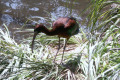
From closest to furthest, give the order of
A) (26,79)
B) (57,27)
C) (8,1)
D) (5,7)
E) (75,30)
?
(26,79) < (57,27) < (75,30) < (5,7) < (8,1)

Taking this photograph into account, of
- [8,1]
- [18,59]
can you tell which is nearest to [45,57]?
[18,59]

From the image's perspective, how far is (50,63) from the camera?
2.91 m

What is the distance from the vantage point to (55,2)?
606cm

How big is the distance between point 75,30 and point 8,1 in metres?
3.38

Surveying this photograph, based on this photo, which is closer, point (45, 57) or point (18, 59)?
point (18, 59)

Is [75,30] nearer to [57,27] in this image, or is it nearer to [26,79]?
[57,27]

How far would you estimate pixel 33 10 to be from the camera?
5453 mm

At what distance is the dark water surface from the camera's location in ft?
16.1

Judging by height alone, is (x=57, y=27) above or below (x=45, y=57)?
above

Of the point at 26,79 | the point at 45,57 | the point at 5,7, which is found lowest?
the point at 26,79

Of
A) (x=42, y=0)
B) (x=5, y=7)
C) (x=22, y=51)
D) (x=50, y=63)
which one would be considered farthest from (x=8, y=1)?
(x=50, y=63)

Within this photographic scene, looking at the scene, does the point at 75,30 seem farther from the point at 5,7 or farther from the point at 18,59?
the point at 5,7

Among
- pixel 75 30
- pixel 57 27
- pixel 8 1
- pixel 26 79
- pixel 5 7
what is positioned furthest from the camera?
pixel 8 1

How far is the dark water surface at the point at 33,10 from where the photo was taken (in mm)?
4902
